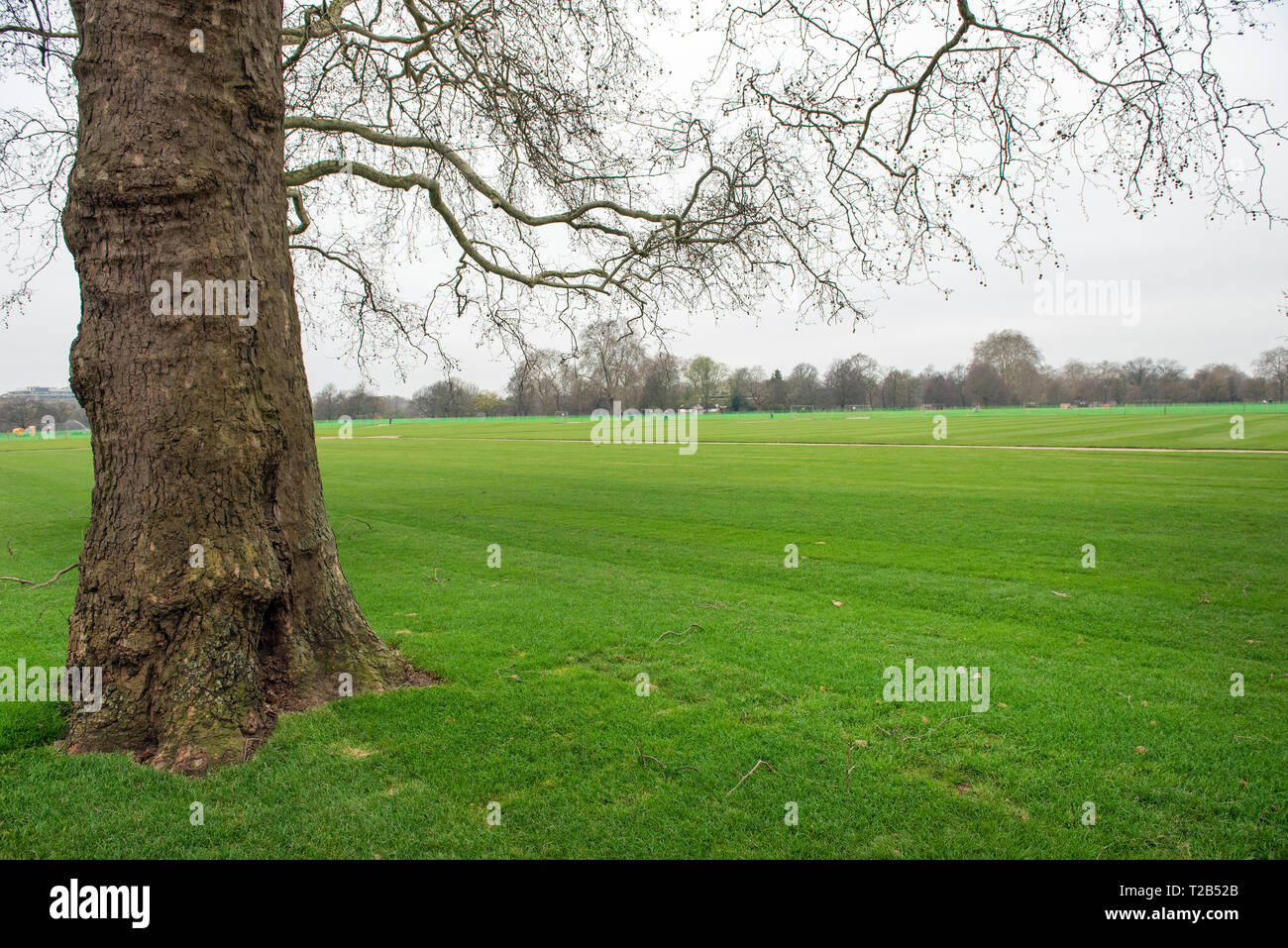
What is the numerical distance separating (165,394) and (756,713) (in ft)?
14.4

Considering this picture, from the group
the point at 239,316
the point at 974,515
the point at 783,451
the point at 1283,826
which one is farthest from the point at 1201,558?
the point at 783,451

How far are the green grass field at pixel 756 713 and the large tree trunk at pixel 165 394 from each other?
1.59ft

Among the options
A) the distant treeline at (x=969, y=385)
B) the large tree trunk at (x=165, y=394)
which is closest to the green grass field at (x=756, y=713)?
the large tree trunk at (x=165, y=394)

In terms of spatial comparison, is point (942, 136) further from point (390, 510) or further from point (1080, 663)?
point (390, 510)

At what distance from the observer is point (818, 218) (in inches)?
394

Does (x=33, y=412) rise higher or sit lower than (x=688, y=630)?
higher

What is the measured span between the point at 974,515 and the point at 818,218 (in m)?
7.31

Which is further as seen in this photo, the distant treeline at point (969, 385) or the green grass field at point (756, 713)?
the distant treeline at point (969, 385)

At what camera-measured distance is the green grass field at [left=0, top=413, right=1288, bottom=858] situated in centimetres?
358

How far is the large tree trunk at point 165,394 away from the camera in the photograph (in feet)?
14.1

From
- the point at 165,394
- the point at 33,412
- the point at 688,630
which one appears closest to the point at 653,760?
the point at 688,630

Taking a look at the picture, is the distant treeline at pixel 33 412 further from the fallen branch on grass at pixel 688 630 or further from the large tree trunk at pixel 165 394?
the fallen branch on grass at pixel 688 630

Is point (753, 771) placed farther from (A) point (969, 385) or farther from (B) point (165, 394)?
(A) point (969, 385)

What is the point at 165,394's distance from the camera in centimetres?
432
